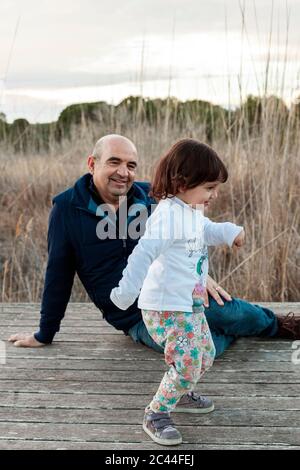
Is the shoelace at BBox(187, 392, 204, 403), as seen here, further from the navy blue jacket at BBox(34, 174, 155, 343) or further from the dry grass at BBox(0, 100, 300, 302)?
the dry grass at BBox(0, 100, 300, 302)

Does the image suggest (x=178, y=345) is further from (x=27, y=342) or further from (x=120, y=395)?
(x=27, y=342)

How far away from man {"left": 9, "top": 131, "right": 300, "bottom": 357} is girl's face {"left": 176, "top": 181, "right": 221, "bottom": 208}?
758 millimetres

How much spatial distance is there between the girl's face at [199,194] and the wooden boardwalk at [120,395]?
0.68 m

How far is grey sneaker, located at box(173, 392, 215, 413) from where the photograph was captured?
2.19 meters

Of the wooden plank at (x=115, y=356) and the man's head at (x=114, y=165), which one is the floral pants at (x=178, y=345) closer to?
the wooden plank at (x=115, y=356)

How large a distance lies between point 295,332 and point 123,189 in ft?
3.13

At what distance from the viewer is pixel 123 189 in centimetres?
274

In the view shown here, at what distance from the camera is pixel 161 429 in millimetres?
2000

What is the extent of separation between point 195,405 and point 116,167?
979 mm

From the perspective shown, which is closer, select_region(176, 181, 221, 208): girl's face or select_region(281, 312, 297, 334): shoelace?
select_region(176, 181, 221, 208): girl's face

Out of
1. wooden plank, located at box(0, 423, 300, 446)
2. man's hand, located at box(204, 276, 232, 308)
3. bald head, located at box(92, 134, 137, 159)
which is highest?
bald head, located at box(92, 134, 137, 159)

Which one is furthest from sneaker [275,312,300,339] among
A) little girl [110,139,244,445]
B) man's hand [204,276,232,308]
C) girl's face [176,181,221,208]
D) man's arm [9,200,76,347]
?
girl's face [176,181,221,208]

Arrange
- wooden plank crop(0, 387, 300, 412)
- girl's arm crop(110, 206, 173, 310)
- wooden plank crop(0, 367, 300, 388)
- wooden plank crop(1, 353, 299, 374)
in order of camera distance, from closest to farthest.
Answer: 1. girl's arm crop(110, 206, 173, 310)
2. wooden plank crop(0, 387, 300, 412)
3. wooden plank crop(0, 367, 300, 388)
4. wooden plank crop(1, 353, 299, 374)
